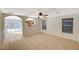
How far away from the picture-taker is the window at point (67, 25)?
2.32 meters

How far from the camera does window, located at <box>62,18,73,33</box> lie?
7.61ft

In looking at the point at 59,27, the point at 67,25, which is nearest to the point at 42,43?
the point at 59,27

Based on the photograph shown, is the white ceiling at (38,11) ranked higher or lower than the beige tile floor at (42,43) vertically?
higher

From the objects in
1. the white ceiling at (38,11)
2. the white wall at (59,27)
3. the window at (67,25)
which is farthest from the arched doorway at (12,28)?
the window at (67,25)

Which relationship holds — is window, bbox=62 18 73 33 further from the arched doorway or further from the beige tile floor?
the arched doorway

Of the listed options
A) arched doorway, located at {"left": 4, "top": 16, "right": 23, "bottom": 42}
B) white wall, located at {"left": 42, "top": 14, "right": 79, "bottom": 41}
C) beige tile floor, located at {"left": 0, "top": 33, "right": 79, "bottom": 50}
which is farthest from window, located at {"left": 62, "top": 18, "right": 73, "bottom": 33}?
arched doorway, located at {"left": 4, "top": 16, "right": 23, "bottom": 42}

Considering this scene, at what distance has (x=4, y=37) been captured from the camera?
231 cm

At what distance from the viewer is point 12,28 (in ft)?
7.55

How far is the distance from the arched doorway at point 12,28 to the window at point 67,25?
755 mm

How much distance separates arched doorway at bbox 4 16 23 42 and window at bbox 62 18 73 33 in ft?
2.48

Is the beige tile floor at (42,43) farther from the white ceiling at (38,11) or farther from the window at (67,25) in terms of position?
the white ceiling at (38,11)
